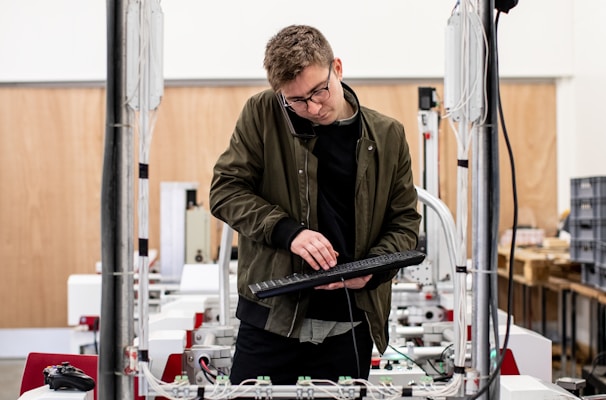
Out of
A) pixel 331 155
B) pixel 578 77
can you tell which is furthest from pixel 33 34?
pixel 331 155

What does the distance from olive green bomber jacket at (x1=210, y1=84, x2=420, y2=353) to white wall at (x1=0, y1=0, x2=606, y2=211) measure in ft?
15.9

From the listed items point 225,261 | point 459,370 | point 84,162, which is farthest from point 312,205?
point 84,162

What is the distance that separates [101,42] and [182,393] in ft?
17.7

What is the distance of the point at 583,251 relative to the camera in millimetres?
4484

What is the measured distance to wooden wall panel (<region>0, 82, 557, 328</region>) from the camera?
6.26m

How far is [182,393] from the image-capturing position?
1.34m

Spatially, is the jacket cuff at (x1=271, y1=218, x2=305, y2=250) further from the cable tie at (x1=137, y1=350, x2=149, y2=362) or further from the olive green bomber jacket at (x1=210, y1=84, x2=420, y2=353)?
the cable tie at (x1=137, y1=350, x2=149, y2=362)

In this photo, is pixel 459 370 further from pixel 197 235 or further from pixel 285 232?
pixel 197 235

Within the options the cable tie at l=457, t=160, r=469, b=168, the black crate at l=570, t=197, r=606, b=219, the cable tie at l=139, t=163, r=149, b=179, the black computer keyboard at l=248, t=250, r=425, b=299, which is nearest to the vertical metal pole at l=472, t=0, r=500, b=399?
the cable tie at l=457, t=160, r=469, b=168

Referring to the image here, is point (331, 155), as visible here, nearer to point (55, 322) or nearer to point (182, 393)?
point (182, 393)

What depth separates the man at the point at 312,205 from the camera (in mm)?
1491

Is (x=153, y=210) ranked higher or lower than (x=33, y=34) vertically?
lower

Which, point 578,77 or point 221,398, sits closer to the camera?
point 221,398

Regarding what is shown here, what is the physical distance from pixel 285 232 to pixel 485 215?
0.40 m
